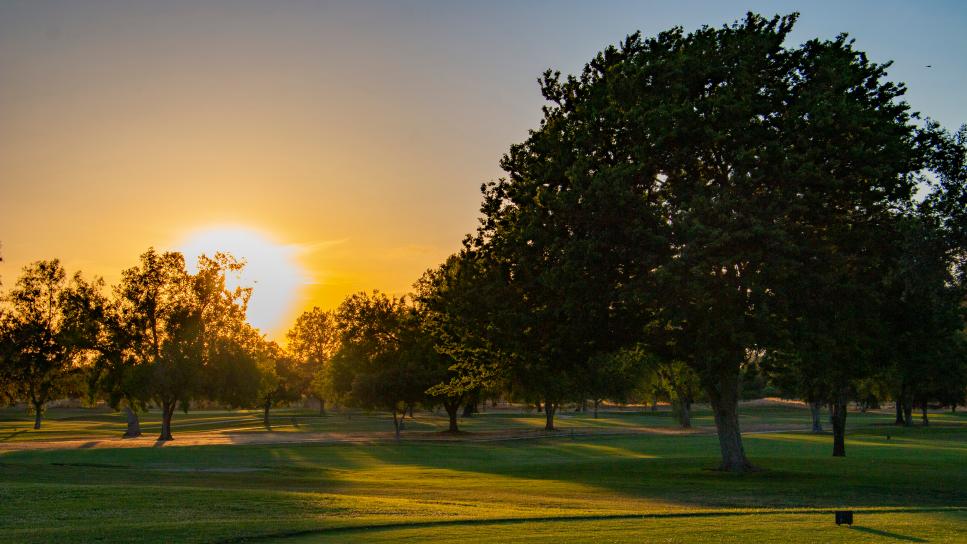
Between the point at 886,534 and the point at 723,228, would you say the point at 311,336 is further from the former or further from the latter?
the point at 886,534

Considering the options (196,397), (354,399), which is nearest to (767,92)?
(354,399)

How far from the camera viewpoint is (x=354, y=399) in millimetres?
82312

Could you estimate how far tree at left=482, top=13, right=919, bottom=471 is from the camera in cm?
3033

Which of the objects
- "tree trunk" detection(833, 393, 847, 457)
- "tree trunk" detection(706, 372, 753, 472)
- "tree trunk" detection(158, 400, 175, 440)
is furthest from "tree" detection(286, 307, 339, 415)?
"tree trunk" detection(706, 372, 753, 472)

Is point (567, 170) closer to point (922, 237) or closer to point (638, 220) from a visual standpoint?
point (638, 220)

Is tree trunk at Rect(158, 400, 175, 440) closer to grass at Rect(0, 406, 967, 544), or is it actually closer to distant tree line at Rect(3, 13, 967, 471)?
grass at Rect(0, 406, 967, 544)

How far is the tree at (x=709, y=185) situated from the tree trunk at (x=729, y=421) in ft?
7.35

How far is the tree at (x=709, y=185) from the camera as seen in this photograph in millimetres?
30328

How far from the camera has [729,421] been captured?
38.1m

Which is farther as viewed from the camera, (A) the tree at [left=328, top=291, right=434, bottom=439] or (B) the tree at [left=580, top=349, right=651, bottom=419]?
(B) the tree at [left=580, top=349, right=651, bottom=419]

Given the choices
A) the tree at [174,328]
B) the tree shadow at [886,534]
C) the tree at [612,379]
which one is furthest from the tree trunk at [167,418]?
the tree shadow at [886,534]

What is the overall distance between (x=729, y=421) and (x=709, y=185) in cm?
1117

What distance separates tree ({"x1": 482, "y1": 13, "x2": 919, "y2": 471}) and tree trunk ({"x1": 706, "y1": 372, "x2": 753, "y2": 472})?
224 cm

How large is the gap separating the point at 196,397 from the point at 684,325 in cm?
5993
